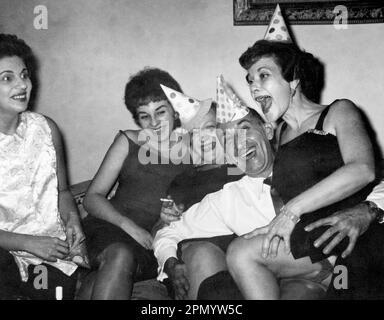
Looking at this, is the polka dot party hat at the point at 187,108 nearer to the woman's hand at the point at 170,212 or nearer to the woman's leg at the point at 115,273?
the woman's hand at the point at 170,212

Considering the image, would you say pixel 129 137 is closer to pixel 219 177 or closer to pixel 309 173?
pixel 219 177

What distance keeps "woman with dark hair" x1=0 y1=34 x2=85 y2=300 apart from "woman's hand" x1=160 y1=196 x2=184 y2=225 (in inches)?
13.2

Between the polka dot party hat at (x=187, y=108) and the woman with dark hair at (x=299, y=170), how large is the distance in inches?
11.6

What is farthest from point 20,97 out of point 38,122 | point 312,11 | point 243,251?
point 312,11

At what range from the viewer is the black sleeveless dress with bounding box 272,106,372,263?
4.14 feet

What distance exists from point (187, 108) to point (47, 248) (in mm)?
758

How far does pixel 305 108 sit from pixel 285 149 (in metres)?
0.17

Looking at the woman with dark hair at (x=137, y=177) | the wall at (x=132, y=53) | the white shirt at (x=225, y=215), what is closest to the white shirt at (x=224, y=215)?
the white shirt at (x=225, y=215)

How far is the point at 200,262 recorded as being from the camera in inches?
55.4

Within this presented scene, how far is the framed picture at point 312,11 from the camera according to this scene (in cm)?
196

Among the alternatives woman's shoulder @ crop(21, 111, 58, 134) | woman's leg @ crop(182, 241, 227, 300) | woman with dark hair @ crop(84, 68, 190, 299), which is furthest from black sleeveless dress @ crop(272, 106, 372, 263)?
woman's shoulder @ crop(21, 111, 58, 134)
